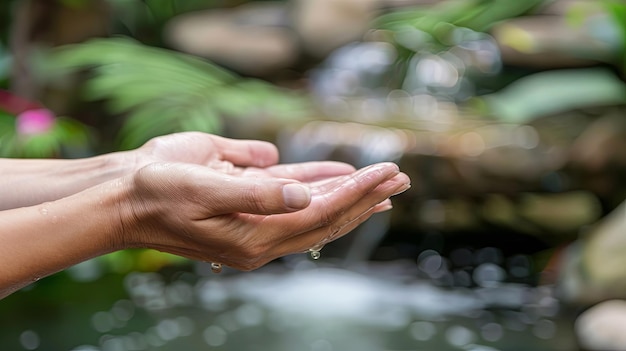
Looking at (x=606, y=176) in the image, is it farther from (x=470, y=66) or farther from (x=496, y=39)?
(x=470, y=66)

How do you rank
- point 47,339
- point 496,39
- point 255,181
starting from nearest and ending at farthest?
point 255,181, point 47,339, point 496,39

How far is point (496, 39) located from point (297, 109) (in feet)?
5.62

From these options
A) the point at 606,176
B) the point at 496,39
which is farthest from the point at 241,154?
the point at 496,39

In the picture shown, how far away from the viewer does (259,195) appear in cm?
123

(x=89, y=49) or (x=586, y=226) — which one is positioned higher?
(x=586, y=226)

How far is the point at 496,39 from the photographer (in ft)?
18.1

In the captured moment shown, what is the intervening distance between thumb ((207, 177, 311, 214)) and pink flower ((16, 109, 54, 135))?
117 inches

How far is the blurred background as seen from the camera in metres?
3.48

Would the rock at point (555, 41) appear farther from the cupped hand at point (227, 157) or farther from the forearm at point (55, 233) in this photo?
the forearm at point (55, 233)

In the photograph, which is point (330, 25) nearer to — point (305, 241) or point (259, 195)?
point (305, 241)

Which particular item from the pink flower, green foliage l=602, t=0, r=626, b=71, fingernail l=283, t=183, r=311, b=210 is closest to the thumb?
fingernail l=283, t=183, r=311, b=210

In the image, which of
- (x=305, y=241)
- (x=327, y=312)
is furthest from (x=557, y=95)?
(x=305, y=241)

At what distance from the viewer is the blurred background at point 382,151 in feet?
Answer: 11.4

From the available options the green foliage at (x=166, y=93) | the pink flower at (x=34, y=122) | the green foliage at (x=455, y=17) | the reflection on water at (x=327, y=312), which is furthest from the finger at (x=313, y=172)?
the green foliage at (x=455, y=17)
